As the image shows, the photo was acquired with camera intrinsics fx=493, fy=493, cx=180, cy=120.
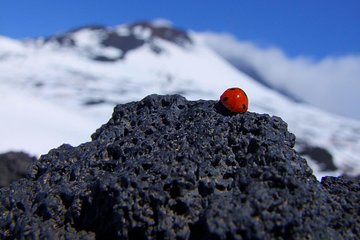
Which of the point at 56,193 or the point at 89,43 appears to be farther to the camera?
the point at 89,43

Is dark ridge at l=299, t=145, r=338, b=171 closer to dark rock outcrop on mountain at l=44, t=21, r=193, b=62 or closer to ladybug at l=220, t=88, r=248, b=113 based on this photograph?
ladybug at l=220, t=88, r=248, b=113

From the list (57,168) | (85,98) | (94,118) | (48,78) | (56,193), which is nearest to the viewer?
(56,193)

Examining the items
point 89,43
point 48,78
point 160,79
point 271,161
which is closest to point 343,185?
point 271,161

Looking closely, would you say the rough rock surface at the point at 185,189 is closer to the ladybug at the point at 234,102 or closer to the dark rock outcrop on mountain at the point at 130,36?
the ladybug at the point at 234,102

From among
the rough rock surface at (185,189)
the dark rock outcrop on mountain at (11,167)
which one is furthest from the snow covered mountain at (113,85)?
the rough rock surface at (185,189)

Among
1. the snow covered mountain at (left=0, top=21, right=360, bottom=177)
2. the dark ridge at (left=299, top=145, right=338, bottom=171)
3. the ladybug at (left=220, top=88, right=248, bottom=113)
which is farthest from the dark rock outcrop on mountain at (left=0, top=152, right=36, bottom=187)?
the dark ridge at (left=299, top=145, right=338, bottom=171)

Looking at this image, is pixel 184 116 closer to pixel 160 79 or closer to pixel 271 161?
pixel 271 161
